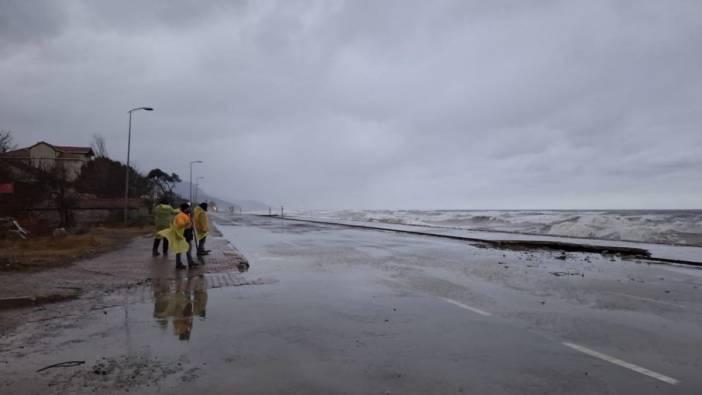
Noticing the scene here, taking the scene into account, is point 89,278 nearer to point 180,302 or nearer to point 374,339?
point 180,302

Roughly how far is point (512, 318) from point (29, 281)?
9.65 meters

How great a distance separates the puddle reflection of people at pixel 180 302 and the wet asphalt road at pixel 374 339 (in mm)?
35

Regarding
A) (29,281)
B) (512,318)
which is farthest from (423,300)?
(29,281)

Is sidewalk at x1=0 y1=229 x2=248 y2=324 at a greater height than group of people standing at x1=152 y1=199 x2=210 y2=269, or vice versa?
group of people standing at x1=152 y1=199 x2=210 y2=269

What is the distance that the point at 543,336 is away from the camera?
638 cm

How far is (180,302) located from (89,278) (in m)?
3.84

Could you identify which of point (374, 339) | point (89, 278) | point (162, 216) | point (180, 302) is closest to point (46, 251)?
point (162, 216)

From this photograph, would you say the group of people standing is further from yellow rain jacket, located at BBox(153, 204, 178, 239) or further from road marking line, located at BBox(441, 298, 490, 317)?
road marking line, located at BBox(441, 298, 490, 317)

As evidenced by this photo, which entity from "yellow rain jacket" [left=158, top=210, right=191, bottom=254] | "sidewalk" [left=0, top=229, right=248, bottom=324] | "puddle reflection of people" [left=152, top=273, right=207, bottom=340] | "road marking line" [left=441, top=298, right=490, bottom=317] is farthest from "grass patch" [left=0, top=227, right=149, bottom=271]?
"road marking line" [left=441, top=298, right=490, bottom=317]

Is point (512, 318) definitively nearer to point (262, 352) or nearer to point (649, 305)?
point (649, 305)

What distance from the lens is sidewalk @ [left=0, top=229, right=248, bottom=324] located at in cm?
848

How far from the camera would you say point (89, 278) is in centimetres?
1081

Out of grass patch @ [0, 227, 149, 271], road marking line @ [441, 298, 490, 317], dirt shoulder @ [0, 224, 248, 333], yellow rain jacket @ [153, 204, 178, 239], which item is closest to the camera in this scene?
road marking line @ [441, 298, 490, 317]

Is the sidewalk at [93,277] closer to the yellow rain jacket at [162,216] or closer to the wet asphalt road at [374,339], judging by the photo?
the wet asphalt road at [374,339]
